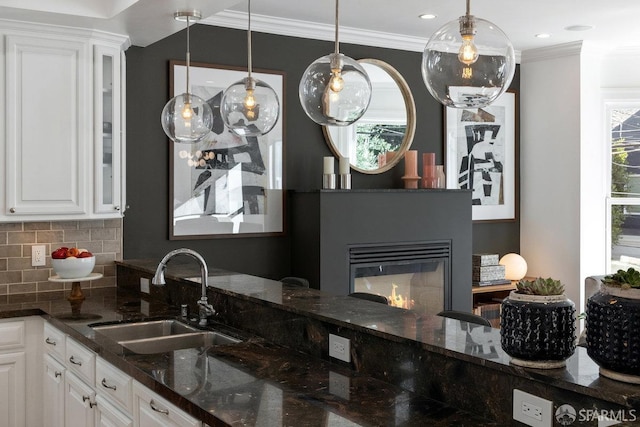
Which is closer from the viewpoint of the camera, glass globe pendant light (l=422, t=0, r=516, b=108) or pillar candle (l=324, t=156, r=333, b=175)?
glass globe pendant light (l=422, t=0, r=516, b=108)

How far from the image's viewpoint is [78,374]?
3.28 meters

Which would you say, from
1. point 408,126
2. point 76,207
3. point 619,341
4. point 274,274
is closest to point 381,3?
point 408,126

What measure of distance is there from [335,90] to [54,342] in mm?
2137

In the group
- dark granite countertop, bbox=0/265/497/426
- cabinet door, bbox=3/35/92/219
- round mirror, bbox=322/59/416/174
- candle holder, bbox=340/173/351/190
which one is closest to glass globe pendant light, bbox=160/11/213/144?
dark granite countertop, bbox=0/265/497/426

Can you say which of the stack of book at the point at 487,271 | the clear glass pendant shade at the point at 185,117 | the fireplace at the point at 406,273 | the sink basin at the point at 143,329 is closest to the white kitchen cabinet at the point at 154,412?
the sink basin at the point at 143,329

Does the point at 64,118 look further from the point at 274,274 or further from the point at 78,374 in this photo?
the point at 274,274

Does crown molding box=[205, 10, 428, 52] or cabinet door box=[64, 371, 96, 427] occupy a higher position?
crown molding box=[205, 10, 428, 52]

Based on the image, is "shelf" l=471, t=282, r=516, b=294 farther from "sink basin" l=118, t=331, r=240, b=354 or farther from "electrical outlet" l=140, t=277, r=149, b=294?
"sink basin" l=118, t=331, r=240, b=354

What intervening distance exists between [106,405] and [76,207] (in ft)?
5.36

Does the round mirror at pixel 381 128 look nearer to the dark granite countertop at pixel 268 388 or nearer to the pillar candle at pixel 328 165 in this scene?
the pillar candle at pixel 328 165

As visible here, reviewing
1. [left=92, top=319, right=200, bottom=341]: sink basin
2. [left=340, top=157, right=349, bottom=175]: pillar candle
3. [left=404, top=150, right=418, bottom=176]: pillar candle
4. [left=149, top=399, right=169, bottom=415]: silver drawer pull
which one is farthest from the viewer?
[left=404, top=150, right=418, bottom=176]: pillar candle

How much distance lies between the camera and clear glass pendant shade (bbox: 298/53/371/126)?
2465 millimetres

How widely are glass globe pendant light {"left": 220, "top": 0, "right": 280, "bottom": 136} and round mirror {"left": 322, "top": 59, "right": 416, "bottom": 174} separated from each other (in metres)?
2.64

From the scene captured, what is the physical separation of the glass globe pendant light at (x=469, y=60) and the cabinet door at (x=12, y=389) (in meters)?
2.93
